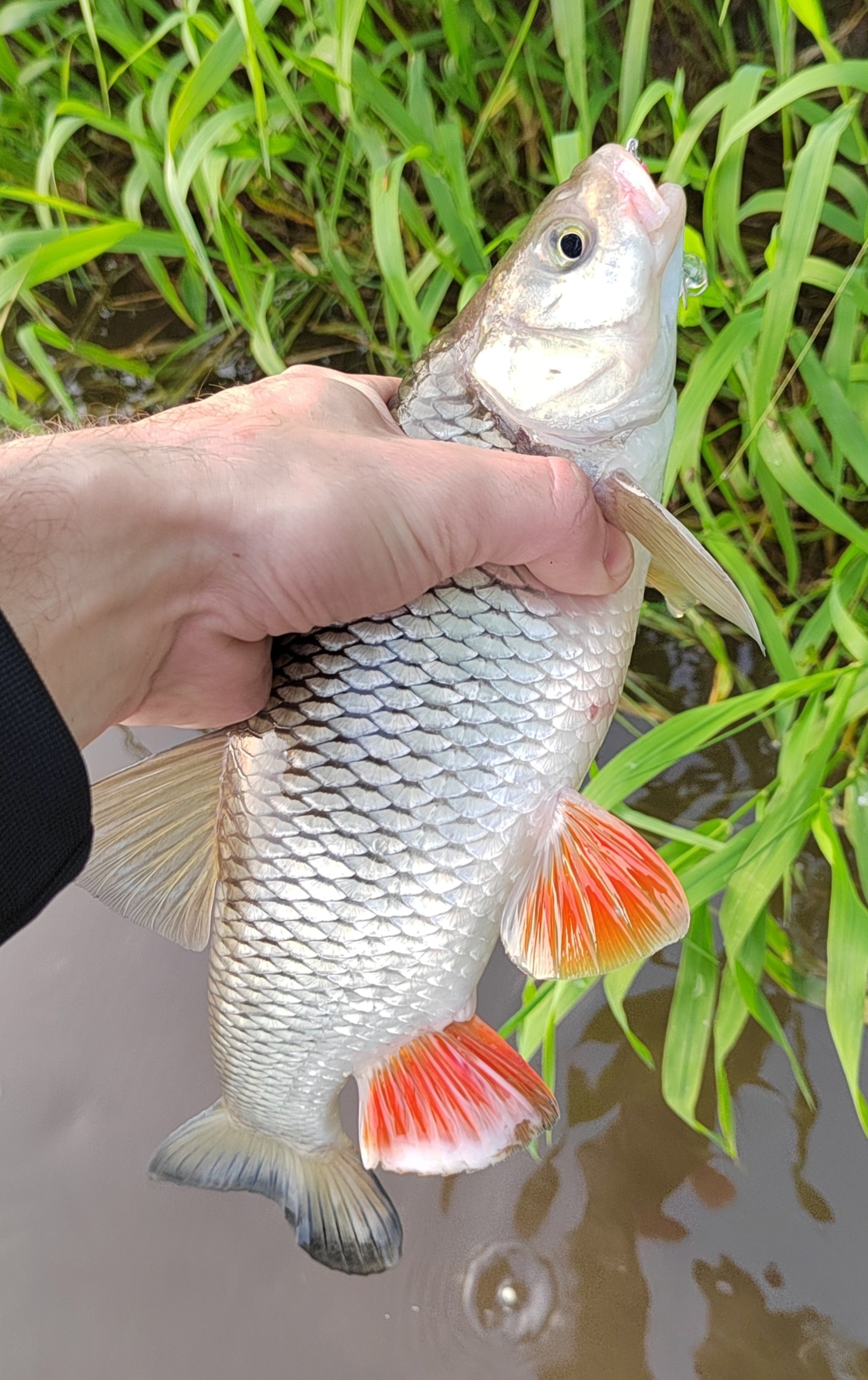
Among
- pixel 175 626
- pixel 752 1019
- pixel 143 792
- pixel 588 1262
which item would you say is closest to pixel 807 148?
pixel 175 626

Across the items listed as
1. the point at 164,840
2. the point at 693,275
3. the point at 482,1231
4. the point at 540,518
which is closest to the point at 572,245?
the point at 693,275

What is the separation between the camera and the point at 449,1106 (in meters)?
1.00

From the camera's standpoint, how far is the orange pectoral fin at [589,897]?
2.96 ft

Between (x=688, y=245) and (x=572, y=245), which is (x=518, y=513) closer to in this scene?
(x=572, y=245)

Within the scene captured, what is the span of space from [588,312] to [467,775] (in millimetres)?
455

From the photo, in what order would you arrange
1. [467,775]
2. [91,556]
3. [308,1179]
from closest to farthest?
1. [91,556]
2. [467,775]
3. [308,1179]

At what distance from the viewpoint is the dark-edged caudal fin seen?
0.99 m

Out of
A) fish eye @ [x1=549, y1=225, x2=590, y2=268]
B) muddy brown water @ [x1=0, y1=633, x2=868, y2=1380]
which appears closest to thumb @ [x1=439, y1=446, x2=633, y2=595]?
fish eye @ [x1=549, y1=225, x2=590, y2=268]

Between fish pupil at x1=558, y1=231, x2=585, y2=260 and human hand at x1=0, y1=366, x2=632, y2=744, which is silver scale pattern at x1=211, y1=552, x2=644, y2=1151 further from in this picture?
fish pupil at x1=558, y1=231, x2=585, y2=260

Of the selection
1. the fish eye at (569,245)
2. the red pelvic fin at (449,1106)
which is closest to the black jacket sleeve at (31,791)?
the red pelvic fin at (449,1106)

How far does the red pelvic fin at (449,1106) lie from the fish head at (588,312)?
0.67 meters

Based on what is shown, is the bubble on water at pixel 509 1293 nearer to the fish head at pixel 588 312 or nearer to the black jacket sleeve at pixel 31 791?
the black jacket sleeve at pixel 31 791

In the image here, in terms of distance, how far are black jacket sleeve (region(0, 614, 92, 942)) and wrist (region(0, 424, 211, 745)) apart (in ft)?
0.24

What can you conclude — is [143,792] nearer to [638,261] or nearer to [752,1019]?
[638,261]
